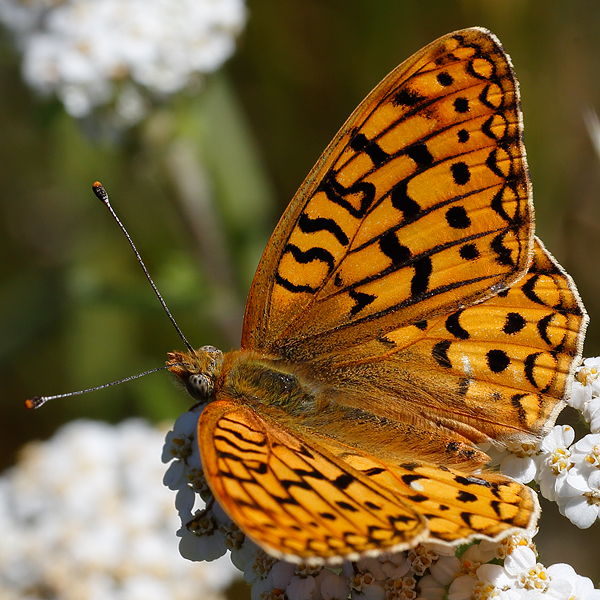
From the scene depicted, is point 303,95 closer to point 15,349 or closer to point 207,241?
point 207,241

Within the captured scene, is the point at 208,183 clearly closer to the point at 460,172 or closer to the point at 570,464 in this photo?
the point at 460,172

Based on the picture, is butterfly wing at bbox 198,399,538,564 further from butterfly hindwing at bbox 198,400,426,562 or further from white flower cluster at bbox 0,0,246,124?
white flower cluster at bbox 0,0,246,124

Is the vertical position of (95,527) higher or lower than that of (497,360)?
lower

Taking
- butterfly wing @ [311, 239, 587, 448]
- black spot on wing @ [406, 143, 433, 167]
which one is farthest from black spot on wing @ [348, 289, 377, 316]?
black spot on wing @ [406, 143, 433, 167]

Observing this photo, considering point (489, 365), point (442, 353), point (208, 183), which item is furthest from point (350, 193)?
point (208, 183)

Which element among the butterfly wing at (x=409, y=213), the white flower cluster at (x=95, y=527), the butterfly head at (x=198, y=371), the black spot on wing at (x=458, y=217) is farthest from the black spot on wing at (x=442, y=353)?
the white flower cluster at (x=95, y=527)

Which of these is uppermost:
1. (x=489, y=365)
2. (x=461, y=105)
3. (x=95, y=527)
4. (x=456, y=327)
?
(x=461, y=105)

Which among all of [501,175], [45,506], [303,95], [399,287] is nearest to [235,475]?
[399,287]
